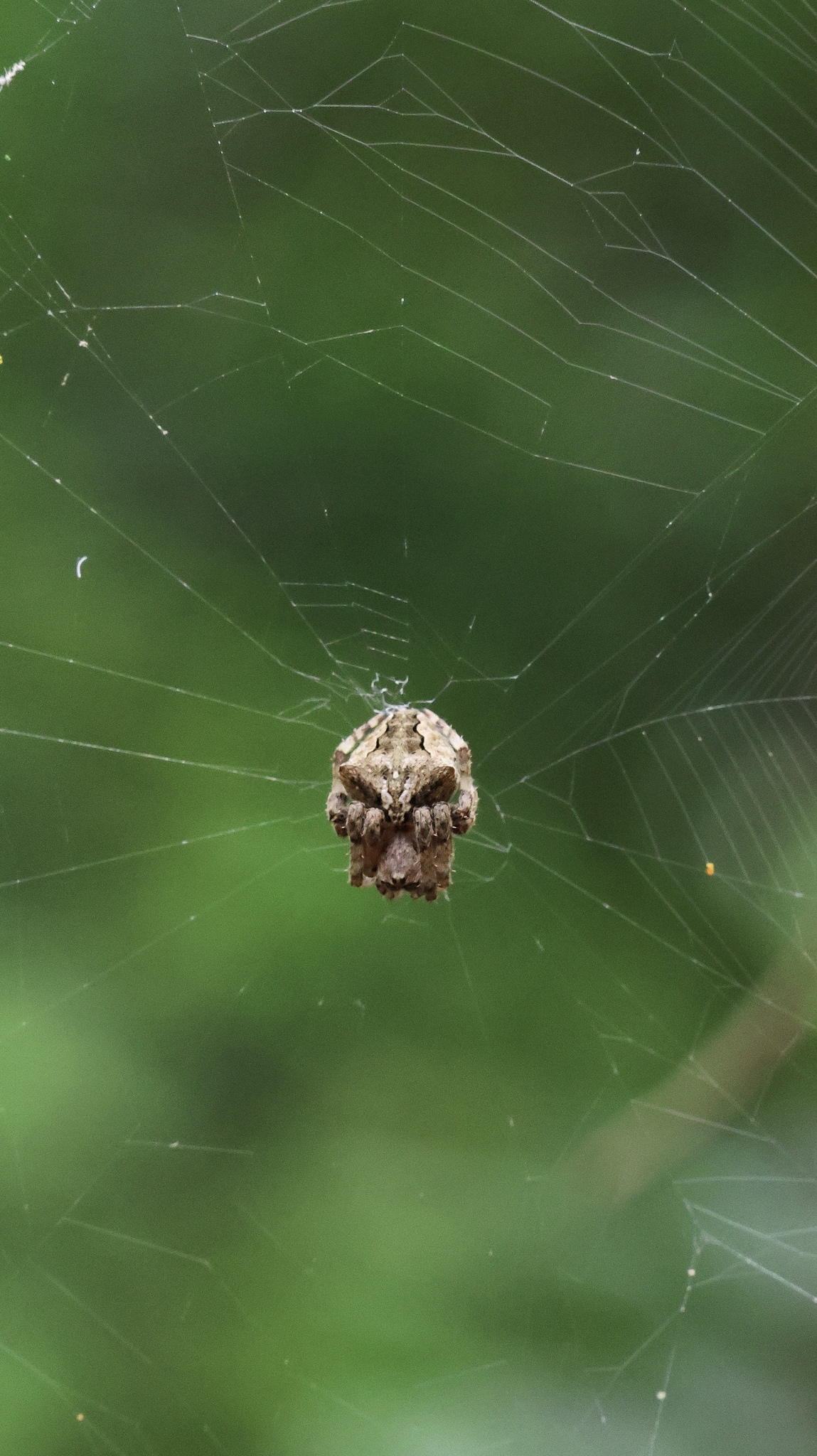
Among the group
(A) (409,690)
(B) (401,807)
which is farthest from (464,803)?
(A) (409,690)

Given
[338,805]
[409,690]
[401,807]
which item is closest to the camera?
[401,807]

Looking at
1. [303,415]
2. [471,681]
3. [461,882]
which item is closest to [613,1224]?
[461,882]

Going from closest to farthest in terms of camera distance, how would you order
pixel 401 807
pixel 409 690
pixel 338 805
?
pixel 401 807 < pixel 338 805 < pixel 409 690

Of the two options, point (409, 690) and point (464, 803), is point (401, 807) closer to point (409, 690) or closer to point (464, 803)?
point (464, 803)

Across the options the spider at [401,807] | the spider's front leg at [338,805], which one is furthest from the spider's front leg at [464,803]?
the spider's front leg at [338,805]

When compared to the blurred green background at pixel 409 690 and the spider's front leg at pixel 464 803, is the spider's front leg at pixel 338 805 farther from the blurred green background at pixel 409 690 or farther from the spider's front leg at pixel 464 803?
the blurred green background at pixel 409 690

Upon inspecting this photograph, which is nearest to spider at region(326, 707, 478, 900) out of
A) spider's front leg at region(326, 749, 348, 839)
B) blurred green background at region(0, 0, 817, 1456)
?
spider's front leg at region(326, 749, 348, 839)

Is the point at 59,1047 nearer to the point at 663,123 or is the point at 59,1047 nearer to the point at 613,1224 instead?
the point at 613,1224
